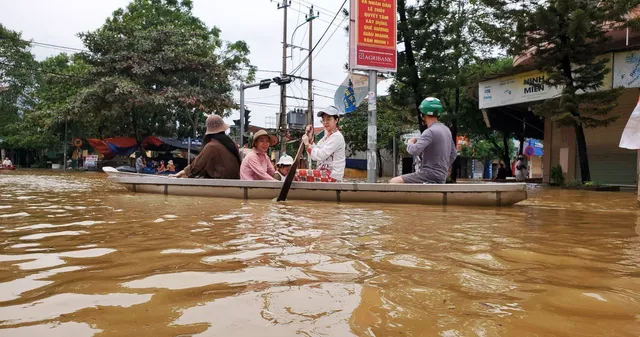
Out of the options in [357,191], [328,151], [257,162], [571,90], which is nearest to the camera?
[357,191]

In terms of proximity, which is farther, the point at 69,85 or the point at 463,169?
the point at 463,169

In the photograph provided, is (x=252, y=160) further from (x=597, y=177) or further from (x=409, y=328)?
(x=597, y=177)

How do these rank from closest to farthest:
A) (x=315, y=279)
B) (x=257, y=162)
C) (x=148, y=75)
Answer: (x=315, y=279) → (x=257, y=162) → (x=148, y=75)

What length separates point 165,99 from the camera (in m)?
21.3

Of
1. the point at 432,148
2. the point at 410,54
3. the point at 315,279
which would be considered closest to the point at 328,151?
the point at 432,148

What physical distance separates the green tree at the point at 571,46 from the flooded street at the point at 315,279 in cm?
877

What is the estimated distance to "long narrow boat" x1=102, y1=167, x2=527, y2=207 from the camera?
18.3 feet

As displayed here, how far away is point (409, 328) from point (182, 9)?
106ft

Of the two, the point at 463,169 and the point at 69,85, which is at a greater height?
the point at 69,85

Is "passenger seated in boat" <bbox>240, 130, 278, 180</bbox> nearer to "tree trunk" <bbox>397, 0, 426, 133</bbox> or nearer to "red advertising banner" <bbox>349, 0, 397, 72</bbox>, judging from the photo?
"red advertising banner" <bbox>349, 0, 397, 72</bbox>

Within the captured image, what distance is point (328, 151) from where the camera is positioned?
6.34m

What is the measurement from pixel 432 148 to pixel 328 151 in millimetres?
1443

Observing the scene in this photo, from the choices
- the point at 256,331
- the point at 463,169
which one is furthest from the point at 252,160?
the point at 463,169

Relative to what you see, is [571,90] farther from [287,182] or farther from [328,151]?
[287,182]
